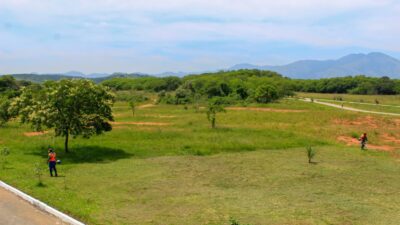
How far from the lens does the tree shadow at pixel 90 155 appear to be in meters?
25.5

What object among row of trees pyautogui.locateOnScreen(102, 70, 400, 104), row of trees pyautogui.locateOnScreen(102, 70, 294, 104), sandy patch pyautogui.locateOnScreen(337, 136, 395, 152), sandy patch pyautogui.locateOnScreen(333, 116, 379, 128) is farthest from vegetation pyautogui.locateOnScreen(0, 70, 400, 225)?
row of trees pyautogui.locateOnScreen(102, 70, 400, 104)

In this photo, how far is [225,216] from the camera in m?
13.5

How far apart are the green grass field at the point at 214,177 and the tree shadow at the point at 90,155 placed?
0.23 feet

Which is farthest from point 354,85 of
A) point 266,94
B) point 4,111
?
point 4,111

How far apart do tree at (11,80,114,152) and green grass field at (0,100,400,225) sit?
202 cm

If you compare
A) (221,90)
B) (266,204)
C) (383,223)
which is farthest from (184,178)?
(221,90)

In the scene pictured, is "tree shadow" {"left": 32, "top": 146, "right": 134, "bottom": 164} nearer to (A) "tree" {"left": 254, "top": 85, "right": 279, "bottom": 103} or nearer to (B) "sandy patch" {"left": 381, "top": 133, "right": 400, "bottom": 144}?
(B) "sandy patch" {"left": 381, "top": 133, "right": 400, "bottom": 144}

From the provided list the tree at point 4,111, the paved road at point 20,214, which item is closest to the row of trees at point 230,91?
the tree at point 4,111

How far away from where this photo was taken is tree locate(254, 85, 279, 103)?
80.0m

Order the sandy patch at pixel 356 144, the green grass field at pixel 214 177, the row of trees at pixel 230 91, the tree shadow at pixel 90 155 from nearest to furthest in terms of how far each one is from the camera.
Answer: the green grass field at pixel 214 177
the tree shadow at pixel 90 155
the sandy patch at pixel 356 144
the row of trees at pixel 230 91

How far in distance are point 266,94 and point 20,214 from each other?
69747mm

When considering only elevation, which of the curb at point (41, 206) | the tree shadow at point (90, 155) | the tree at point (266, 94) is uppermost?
the tree at point (266, 94)

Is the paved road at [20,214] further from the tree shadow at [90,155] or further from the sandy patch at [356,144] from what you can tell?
the sandy patch at [356,144]

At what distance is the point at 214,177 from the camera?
66.9ft
